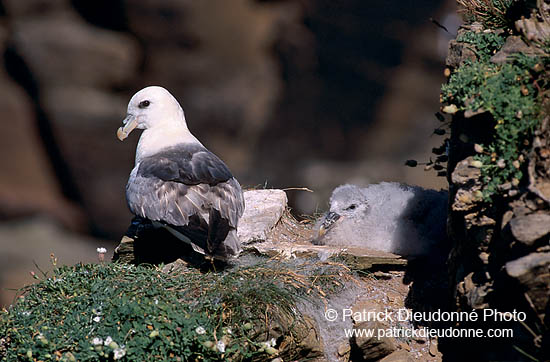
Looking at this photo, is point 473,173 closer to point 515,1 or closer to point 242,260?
point 515,1

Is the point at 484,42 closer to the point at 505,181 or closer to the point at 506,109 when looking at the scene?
the point at 506,109

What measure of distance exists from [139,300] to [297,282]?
3.14 feet

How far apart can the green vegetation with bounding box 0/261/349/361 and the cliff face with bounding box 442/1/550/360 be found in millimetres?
984

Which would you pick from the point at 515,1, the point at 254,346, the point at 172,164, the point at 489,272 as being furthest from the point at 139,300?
the point at 515,1

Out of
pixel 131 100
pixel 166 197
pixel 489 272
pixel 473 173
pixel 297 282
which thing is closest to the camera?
pixel 489 272

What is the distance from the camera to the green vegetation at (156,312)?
10.4ft

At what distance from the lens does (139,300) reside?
3373mm

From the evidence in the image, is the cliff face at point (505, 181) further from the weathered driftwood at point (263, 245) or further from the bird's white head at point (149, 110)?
the bird's white head at point (149, 110)

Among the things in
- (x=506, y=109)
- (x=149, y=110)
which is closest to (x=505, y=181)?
(x=506, y=109)

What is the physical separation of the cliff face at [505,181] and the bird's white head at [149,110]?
7.96 ft

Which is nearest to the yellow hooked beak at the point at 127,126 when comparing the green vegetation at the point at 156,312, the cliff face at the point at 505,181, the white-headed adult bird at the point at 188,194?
the white-headed adult bird at the point at 188,194

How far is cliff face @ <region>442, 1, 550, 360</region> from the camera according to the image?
273cm

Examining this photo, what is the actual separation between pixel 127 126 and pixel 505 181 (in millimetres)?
3164

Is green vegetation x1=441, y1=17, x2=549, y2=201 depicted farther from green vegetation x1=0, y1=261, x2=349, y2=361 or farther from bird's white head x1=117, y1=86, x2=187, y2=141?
bird's white head x1=117, y1=86, x2=187, y2=141
